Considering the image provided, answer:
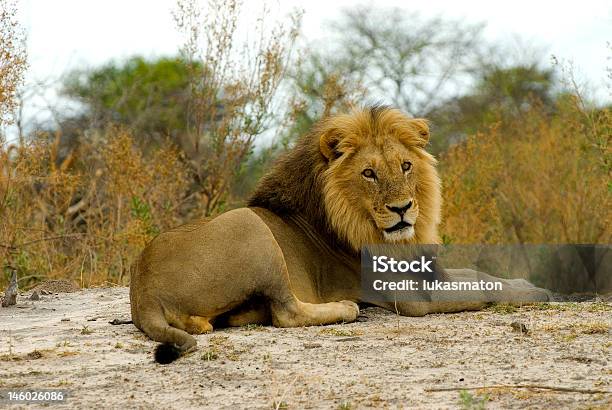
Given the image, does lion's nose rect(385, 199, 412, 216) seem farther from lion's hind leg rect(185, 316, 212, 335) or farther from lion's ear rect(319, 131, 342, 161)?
lion's hind leg rect(185, 316, 212, 335)

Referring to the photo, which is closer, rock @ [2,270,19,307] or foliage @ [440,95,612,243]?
rock @ [2,270,19,307]

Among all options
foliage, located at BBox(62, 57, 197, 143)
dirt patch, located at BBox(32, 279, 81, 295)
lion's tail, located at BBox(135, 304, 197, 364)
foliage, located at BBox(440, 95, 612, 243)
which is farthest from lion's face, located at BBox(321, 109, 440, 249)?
foliage, located at BBox(62, 57, 197, 143)

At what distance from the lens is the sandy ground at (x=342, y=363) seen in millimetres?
4070

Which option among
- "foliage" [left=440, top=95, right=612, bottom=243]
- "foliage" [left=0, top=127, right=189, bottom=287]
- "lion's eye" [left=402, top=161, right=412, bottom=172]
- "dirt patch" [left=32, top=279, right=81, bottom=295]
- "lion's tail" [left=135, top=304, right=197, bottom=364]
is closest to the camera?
"lion's tail" [left=135, top=304, right=197, bottom=364]

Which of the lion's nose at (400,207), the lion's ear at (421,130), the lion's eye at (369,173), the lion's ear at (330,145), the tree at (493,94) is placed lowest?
the lion's nose at (400,207)

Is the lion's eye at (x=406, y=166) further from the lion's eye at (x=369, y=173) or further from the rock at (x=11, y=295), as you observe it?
the rock at (x=11, y=295)

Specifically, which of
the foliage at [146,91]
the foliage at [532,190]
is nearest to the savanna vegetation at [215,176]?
the foliage at [532,190]

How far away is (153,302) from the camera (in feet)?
17.7

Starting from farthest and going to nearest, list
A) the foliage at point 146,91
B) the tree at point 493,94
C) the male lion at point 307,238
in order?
the tree at point 493,94
the foliage at point 146,91
the male lion at point 307,238

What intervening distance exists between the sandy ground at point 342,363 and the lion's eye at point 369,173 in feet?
2.74

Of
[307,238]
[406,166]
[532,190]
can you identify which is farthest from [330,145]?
[532,190]

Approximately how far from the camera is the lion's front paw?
231 inches

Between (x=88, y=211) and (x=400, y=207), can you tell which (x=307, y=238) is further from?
(x=88, y=211)

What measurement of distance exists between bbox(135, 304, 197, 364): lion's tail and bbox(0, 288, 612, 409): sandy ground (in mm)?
55
